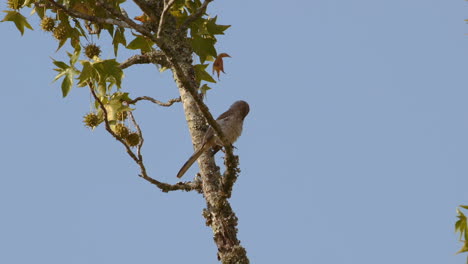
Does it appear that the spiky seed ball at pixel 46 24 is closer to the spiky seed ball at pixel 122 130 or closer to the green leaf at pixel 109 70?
the green leaf at pixel 109 70

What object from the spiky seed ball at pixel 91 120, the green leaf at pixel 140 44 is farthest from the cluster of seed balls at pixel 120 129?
the green leaf at pixel 140 44

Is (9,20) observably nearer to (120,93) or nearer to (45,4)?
(45,4)

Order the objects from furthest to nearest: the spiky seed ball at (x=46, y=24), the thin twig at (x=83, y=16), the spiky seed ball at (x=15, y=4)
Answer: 1. the spiky seed ball at (x=46, y=24)
2. the spiky seed ball at (x=15, y=4)
3. the thin twig at (x=83, y=16)

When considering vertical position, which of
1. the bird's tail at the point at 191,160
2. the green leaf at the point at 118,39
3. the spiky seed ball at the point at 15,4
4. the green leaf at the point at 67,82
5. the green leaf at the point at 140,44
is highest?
the spiky seed ball at the point at 15,4

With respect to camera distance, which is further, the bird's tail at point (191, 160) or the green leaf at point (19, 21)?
the green leaf at point (19, 21)


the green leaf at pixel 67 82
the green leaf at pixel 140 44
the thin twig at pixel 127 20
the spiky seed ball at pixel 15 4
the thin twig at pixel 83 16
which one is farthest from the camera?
the green leaf at pixel 140 44

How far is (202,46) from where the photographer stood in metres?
6.04

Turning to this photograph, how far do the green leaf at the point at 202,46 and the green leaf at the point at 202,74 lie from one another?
0.37ft

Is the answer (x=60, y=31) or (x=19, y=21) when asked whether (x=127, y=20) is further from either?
(x=19, y=21)

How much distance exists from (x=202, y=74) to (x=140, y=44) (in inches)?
24.1

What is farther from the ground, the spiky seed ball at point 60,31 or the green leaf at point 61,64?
the spiky seed ball at point 60,31

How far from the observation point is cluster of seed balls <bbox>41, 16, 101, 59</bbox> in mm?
5938

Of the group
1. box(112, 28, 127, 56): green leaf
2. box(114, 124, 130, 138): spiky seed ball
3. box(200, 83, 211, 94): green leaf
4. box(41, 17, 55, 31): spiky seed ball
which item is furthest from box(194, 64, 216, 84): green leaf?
box(41, 17, 55, 31): spiky seed ball

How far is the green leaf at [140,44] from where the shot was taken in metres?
6.12
